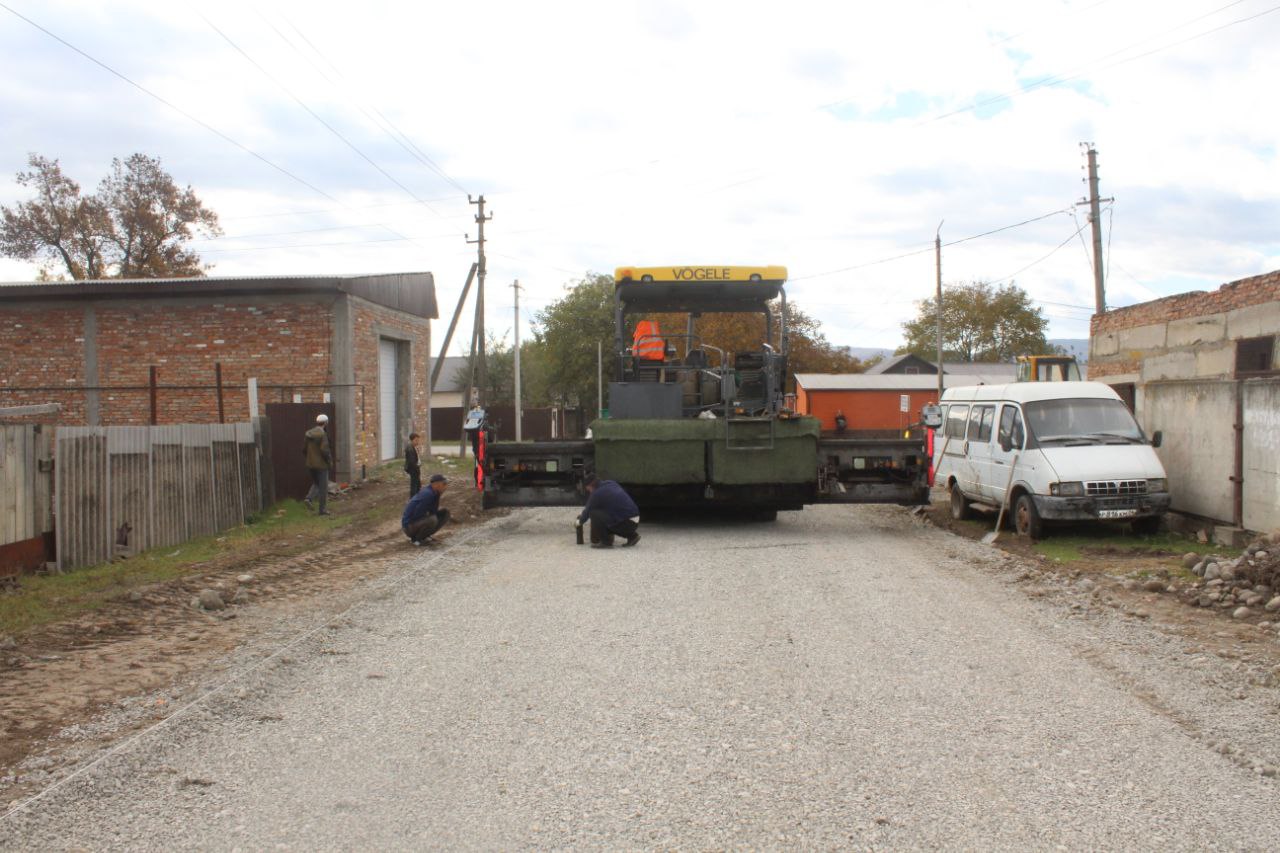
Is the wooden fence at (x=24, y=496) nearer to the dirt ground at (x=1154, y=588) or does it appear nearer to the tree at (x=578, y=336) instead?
the dirt ground at (x=1154, y=588)

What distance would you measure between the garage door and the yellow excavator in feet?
59.5

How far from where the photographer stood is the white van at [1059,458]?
39.4 ft

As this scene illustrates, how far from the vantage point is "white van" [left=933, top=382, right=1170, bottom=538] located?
1202 cm

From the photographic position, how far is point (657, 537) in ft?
45.1

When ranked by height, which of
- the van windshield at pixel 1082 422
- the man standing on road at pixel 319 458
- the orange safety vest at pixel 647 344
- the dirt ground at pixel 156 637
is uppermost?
the orange safety vest at pixel 647 344

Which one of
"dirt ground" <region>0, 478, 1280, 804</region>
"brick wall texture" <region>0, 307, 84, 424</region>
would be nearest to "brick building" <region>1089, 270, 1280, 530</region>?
"dirt ground" <region>0, 478, 1280, 804</region>

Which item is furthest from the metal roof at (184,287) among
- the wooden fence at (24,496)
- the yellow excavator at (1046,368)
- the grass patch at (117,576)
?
the yellow excavator at (1046,368)

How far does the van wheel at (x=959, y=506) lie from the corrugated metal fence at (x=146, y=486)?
10.8 m

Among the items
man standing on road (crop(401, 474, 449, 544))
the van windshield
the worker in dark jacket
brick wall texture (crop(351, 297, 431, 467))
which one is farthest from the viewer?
brick wall texture (crop(351, 297, 431, 467))

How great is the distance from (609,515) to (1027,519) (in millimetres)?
5226

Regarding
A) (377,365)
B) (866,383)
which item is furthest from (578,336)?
(377,365)

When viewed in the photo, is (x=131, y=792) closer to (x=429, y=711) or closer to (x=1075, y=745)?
(x=429, y=711)

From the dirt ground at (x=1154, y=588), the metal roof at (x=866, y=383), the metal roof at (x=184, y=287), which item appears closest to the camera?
the dirt ground at (x=1154, y=588)

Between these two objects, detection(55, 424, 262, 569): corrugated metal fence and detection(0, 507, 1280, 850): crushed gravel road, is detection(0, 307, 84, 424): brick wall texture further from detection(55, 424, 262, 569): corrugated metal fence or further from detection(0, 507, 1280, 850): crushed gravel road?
detection(0, 507, 1280, 850): crushed gravel road
